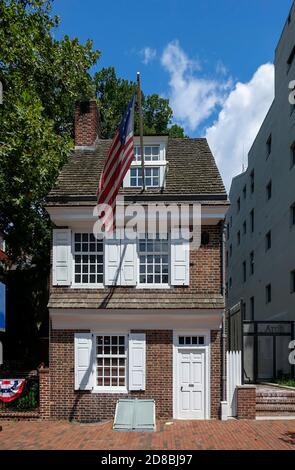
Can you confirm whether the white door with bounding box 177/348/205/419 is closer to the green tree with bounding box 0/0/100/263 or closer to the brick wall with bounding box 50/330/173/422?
the brick wall with bounding box 50/330/173/422

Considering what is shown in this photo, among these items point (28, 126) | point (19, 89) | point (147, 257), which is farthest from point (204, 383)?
point (19, 89)

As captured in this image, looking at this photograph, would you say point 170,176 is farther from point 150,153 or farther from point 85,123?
point 85,123

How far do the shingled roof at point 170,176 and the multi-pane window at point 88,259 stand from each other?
1237mm

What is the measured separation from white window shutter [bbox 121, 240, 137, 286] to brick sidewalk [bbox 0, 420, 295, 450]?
4.12 meters

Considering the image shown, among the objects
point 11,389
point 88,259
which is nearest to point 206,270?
point 88,259

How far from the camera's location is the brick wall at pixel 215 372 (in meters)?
14.4

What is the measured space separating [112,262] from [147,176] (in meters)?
3.33

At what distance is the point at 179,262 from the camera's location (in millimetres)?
15031

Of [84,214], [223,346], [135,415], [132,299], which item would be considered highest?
[84,214]

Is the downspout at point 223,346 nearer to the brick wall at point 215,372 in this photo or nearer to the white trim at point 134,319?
the brick wall at point 215,372

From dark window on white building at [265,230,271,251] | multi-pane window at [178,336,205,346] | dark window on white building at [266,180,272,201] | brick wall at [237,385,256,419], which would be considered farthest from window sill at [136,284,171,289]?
dark window on white building at [266,180,272,201]

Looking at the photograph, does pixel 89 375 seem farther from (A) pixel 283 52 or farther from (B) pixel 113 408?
(A) pixel 283 52

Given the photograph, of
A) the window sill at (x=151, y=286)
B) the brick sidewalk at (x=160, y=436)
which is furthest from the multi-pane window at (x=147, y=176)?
the brick sidewalk at (x=160, y=436)

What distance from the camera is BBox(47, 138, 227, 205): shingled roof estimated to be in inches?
608
